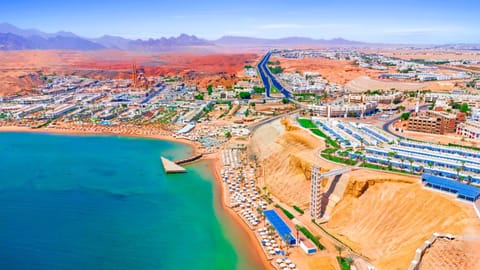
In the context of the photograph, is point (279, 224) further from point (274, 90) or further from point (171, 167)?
point (274, 90)

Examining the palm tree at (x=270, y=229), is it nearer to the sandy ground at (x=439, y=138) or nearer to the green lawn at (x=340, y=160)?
the green lawn at (x=340, y=160)

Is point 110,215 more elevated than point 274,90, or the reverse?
point 274,90

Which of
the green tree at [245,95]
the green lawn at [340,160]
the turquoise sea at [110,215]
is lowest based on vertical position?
the turquoise sea at [110,215]

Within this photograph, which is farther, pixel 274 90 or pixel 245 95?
pixel 274 90

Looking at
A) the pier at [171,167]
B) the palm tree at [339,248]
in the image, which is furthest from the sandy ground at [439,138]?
the pier at [171,167]

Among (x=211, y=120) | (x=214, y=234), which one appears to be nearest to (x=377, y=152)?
(x=214, y=234)

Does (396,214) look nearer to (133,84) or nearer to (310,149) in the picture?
(310,149)

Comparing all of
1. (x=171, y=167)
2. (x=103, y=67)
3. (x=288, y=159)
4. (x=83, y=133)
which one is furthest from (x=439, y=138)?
(x=103, y=67)
